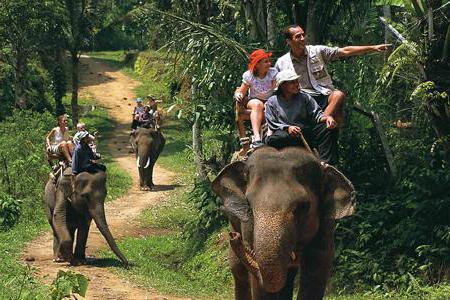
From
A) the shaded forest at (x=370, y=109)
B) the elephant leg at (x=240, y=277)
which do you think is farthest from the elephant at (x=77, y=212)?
the elephant leg at (x=240, y=277)

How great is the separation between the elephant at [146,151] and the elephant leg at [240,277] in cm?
1619

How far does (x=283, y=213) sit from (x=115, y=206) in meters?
15.7

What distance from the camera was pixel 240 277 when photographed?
9.60 metres

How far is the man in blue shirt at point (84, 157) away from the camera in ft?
51.3

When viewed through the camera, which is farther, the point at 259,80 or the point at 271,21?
the point at 271,21

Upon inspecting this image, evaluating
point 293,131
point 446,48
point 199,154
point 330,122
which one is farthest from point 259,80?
point 199,154

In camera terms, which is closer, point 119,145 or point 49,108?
point 119,145

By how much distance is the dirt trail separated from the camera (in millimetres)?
13823

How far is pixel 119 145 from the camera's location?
34000 millimetres

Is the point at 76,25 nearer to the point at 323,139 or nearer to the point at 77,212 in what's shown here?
the point at 77,212

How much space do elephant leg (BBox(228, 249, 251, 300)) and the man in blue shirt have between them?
251 inches

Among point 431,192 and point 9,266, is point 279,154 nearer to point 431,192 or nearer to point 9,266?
point 431,192

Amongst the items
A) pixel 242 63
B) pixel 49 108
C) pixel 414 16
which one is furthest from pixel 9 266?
pixel 49 108

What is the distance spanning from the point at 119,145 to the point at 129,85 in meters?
13.0
